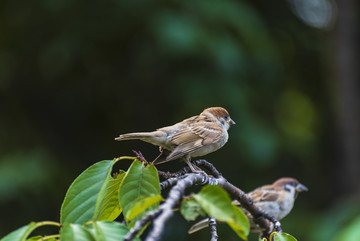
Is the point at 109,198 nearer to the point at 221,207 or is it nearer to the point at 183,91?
the point at 221,207

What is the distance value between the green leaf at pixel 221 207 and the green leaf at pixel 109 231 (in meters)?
0.23

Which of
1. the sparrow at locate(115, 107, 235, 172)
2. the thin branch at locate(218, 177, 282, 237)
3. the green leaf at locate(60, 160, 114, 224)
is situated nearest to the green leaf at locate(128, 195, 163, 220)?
the green leaf at locate(60, 160, 114, 224)

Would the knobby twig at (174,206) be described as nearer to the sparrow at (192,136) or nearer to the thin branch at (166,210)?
the thin branch at (166,210)

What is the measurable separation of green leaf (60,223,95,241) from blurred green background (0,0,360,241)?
189 inches

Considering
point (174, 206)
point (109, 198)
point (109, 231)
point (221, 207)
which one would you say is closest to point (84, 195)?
point (109, 198)

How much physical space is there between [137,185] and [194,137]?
197cm

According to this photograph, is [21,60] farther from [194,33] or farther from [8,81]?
[194,33]

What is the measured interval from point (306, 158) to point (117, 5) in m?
4.11

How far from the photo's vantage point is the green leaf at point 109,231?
1.44 m

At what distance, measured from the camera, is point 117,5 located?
659 centimetres

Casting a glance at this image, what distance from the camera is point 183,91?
654 cm

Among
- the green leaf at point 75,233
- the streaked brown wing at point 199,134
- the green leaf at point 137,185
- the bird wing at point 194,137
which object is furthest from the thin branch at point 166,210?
the streaked brown wing at point 199,134

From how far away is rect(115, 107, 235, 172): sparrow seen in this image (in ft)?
10.9

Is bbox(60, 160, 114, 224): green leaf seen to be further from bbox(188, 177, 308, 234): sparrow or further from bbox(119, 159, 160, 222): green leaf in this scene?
bbox(188, 177, 308, 234): sparrow
